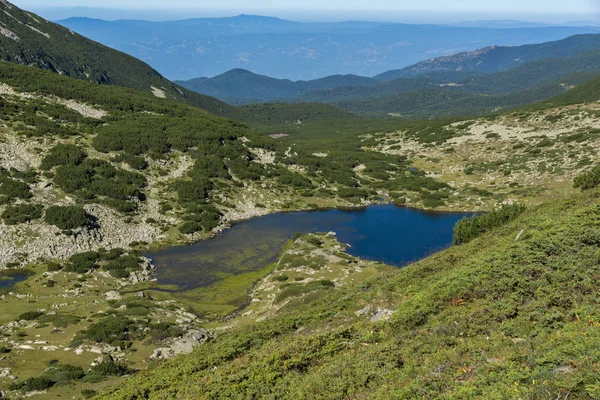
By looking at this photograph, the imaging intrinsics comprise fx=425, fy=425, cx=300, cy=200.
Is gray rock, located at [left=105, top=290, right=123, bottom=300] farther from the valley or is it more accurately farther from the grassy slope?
the grassy slope

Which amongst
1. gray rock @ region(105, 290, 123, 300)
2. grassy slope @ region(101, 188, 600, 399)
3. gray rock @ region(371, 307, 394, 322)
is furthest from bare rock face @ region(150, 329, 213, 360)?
gray rock @ region(371, 307, 394, 322)

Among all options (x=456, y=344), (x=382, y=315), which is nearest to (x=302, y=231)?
(x=382, y=315)

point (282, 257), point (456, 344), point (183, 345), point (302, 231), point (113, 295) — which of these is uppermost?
point (456, 344)

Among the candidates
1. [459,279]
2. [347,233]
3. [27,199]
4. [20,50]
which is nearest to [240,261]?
[347,233]

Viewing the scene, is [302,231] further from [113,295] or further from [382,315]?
[382,315]

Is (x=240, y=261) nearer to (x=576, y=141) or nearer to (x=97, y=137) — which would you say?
(x=97, y=137)

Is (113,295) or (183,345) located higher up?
(183,345)

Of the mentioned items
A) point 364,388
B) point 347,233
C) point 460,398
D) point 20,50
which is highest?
point 20,50
